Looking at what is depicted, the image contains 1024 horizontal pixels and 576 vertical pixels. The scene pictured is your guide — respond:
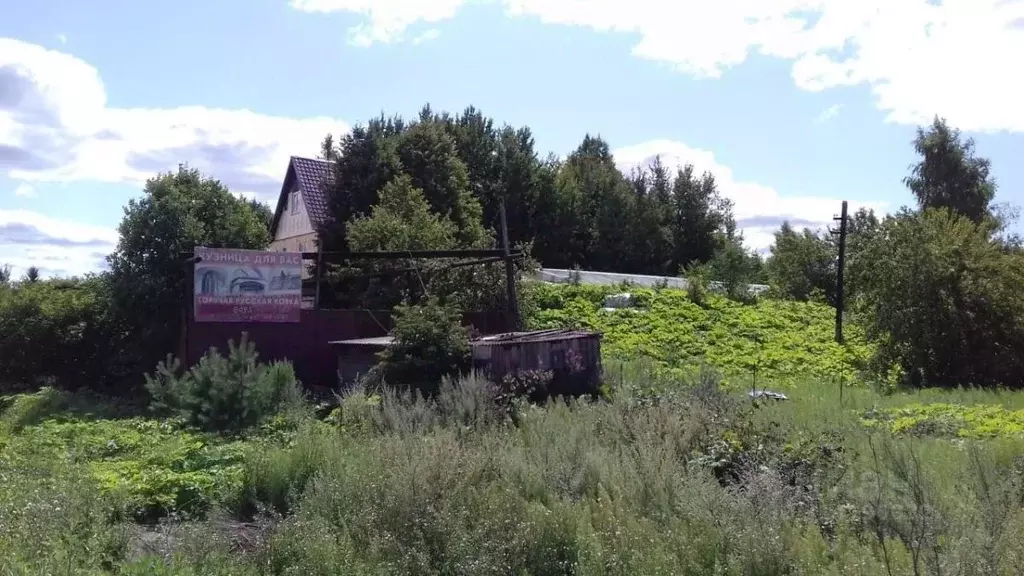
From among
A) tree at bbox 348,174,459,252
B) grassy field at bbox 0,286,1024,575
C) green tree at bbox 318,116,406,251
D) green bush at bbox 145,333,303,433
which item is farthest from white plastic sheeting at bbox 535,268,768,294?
grassy field at bbox 0,286,1024,575

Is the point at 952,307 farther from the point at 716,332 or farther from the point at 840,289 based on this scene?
the point at 840,289

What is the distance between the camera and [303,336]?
53.8 feet

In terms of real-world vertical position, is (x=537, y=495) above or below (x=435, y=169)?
below

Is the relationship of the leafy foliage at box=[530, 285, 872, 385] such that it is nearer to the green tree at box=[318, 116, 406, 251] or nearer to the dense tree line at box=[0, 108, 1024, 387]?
the dense tree line at box=[0, 108, 1024, 387]

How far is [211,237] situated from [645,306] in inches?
603

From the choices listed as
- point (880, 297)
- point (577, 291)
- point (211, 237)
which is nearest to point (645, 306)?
point (577, 291)

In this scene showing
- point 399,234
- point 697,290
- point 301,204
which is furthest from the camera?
point 301,204

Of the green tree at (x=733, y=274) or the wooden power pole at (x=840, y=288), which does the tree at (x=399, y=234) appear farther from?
the green tree at (x=733, y=274)

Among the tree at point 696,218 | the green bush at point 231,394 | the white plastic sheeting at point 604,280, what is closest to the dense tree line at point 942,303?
the white plastic sheeting at point 604,280

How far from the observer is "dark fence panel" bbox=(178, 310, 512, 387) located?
51.3 ft

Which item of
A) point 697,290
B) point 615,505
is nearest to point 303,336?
point 615,505

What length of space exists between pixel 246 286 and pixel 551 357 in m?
5.90

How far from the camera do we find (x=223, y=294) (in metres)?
15.8

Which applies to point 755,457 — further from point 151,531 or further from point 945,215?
point 945,215
